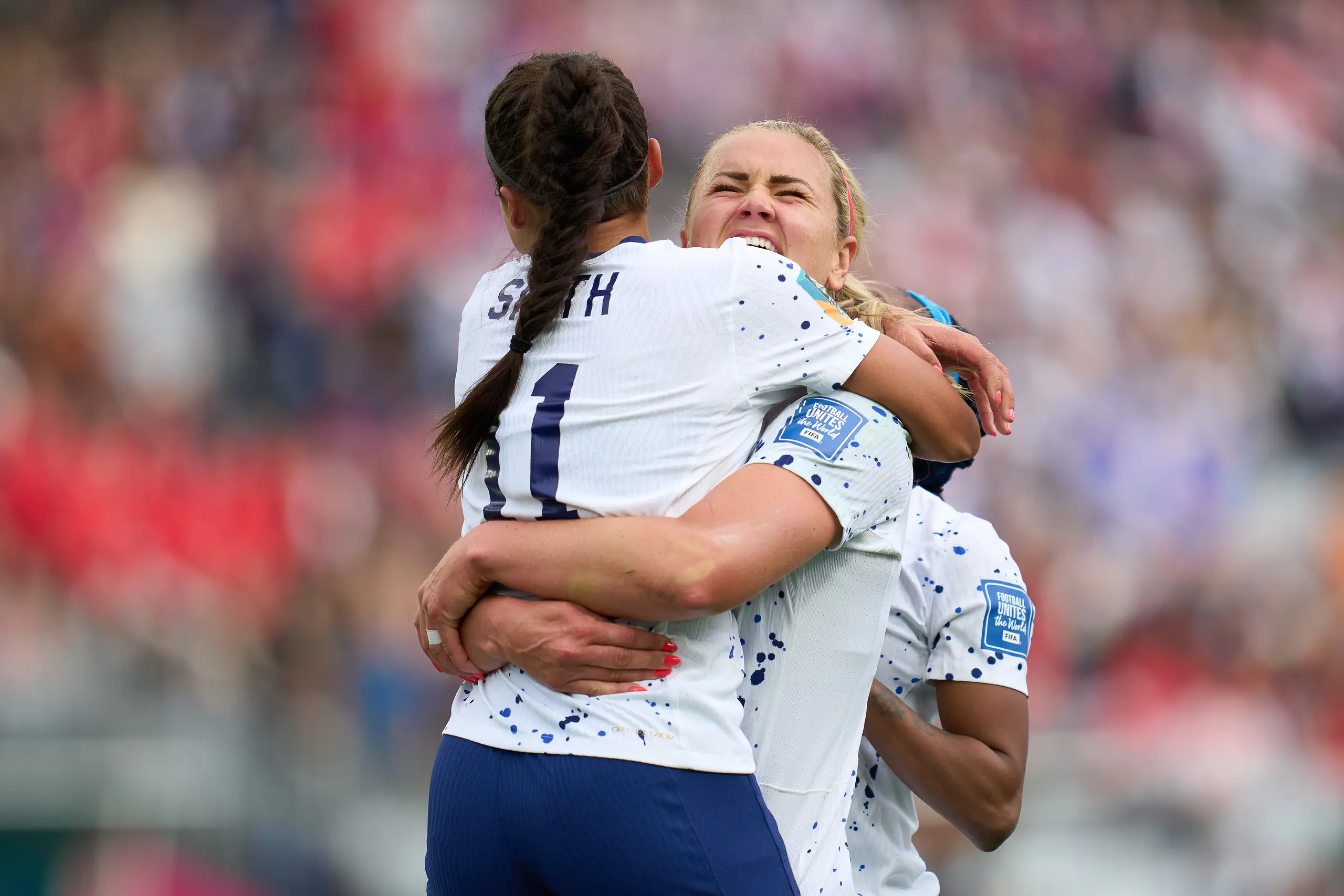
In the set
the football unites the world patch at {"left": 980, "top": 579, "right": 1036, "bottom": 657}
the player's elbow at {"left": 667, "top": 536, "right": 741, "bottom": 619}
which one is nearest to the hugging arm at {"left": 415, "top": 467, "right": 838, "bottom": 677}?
the player's elbow at {"left": 667, "top": 536, "right": 741, "bottom": 619}

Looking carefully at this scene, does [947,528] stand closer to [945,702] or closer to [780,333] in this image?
[945,702]

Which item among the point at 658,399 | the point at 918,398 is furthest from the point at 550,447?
the point at 918,398

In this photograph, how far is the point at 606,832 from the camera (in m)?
1.47

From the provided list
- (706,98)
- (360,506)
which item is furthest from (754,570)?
(706,98)

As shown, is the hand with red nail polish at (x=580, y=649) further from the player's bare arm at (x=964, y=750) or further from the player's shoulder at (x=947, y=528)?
the player's shoulder at (x=947, y=528)

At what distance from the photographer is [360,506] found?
5312mm

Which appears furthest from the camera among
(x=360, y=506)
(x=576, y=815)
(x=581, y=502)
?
(x=360, y=506)

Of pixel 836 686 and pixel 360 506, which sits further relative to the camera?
pixel 360 506

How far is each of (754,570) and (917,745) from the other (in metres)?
0.69

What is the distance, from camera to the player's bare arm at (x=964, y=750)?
6.84 feet

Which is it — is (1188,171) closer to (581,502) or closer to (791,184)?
(791,184)

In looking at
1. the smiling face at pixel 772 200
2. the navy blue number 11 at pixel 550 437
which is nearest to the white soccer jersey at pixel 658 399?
the navy blue number 11 at pixel 550 437

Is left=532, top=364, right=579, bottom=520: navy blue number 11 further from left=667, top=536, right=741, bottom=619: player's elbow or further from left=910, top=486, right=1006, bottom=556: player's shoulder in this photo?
left=910, top=486, right=1006, bottom=556: player's shoulder

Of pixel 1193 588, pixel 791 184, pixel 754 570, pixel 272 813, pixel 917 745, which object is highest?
pixel 791 184
